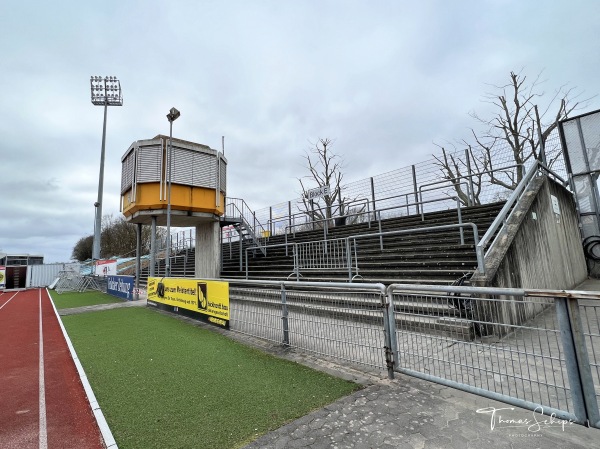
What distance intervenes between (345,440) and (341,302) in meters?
2.14

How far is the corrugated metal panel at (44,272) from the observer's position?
24.7 meters

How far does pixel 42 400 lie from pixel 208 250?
12.2 m

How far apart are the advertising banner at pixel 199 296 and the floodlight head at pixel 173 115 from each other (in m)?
6.94

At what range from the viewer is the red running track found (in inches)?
113

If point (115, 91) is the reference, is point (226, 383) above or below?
below

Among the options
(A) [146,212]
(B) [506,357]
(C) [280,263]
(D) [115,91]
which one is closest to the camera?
(B) [506,357]

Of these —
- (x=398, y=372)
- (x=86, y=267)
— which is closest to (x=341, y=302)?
(x=398, y=372)

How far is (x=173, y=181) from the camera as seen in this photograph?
13836 mm

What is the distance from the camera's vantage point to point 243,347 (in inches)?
211

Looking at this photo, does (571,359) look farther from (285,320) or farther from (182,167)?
(182,167)

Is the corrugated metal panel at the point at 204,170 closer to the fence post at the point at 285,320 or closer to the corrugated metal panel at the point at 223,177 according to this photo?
the corrugated metal panel at the point at 223,177

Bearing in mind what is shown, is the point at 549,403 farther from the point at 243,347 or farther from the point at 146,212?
the point at 146,212

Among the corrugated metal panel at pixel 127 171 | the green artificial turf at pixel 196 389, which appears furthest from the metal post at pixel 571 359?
the corrugated metal panel at pixel 127 171
